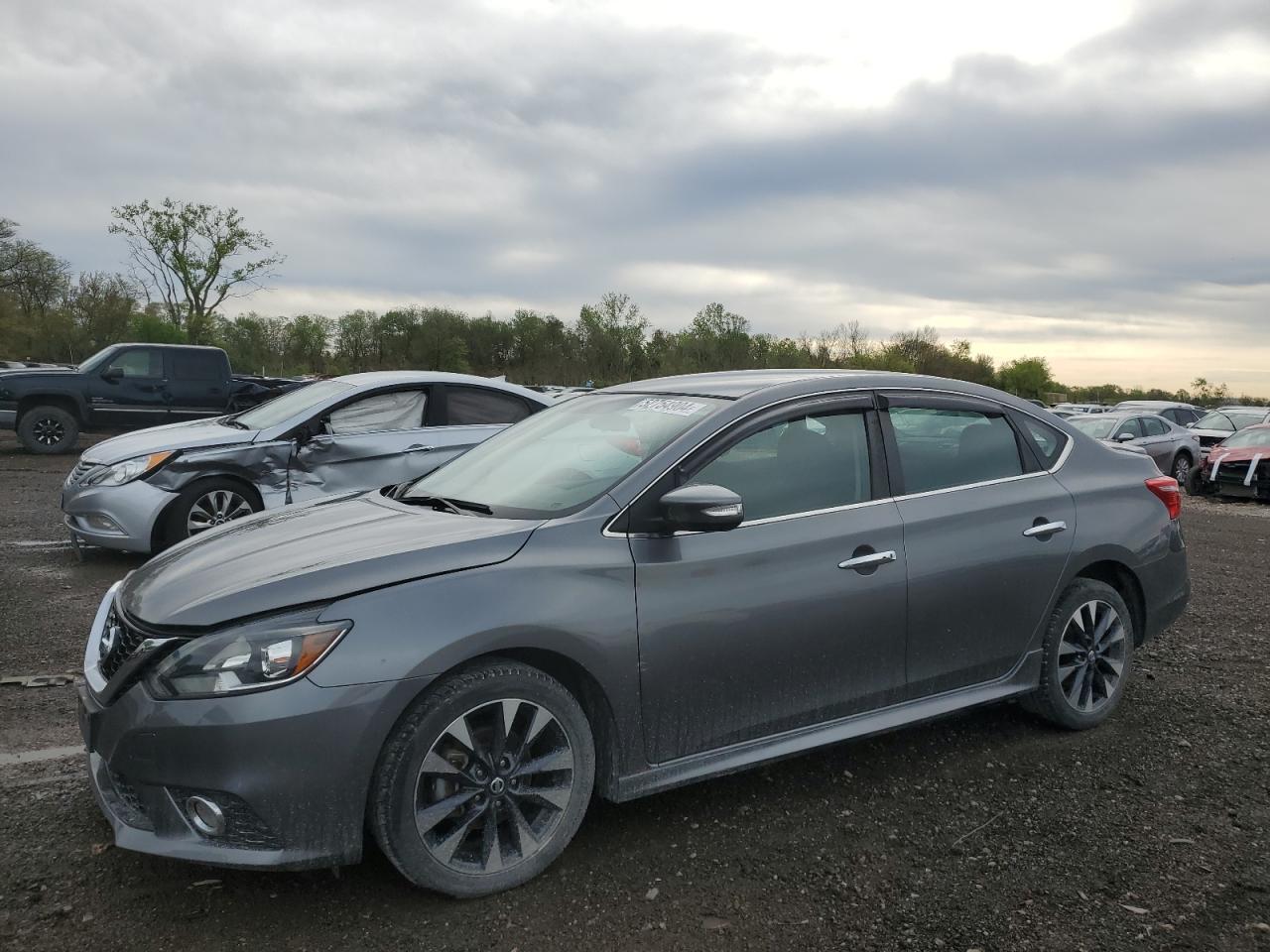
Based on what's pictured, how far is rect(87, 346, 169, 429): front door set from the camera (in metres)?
17.5

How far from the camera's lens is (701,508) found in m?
3.18

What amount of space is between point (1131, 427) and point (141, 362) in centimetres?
1843

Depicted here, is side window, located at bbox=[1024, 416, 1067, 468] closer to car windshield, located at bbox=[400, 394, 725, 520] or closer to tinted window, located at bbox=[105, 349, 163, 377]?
car windshield, located at bbox=[400, 394, 725, 520]

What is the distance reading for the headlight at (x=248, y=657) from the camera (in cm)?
274

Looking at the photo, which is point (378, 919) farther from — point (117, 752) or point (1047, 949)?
point (1047, 949)

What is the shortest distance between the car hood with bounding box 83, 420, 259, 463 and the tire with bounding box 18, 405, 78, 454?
35.1 feet

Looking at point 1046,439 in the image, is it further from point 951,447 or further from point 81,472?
point 81,472

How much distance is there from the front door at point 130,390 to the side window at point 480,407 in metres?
11.8

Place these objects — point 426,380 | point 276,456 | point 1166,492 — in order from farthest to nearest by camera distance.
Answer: point 426,380, point 276,456, point 1166,492

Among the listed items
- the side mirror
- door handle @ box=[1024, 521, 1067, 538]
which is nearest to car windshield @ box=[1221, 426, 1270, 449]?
door handle @ box=[1024, 521, 1067, 538]

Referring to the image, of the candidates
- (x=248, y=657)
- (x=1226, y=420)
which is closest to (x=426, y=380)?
(x=248, y=657)

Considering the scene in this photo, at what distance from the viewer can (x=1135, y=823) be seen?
3.59m

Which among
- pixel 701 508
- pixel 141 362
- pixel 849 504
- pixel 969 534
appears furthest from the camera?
pixel 141 362

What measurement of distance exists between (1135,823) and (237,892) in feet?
10.0
